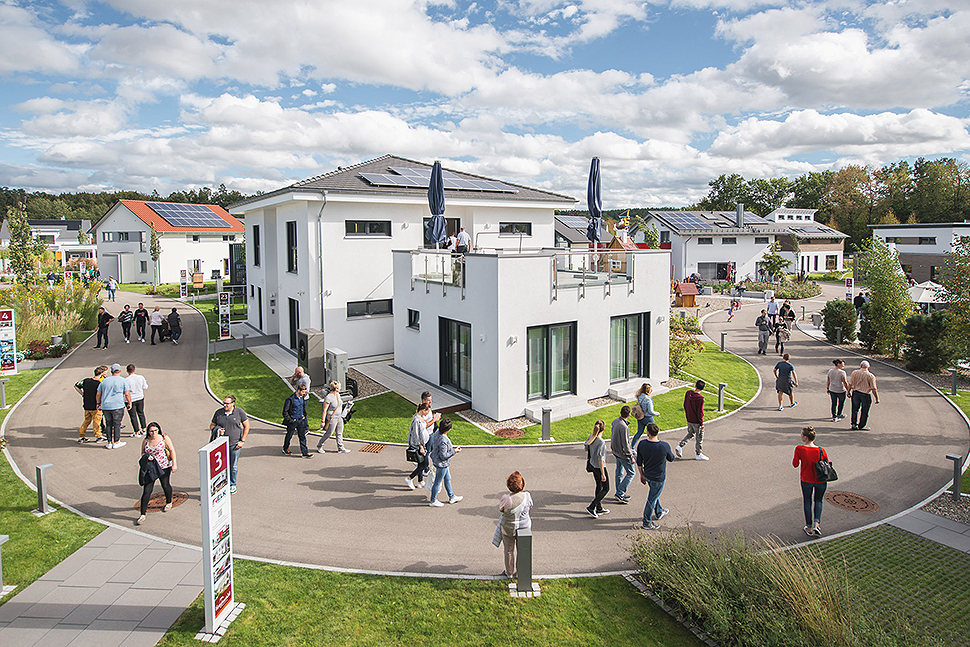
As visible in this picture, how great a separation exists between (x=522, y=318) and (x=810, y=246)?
59.2 meters

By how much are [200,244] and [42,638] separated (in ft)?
162

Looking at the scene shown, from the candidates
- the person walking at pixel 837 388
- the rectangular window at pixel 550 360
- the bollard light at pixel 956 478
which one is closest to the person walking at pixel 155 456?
the rectangular window at pixel 550 360

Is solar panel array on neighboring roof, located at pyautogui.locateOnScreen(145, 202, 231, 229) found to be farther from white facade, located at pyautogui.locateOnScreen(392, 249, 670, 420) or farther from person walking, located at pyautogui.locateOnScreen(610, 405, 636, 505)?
person walking, located at pyautogui.locateOnScreen(610, 405, 636, 505)

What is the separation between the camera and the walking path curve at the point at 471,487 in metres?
8.71

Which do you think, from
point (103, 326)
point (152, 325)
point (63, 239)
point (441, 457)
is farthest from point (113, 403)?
point (63, 239)

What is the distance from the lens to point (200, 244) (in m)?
50.5

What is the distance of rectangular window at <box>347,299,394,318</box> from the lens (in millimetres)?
21609

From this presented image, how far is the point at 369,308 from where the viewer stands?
22.0m

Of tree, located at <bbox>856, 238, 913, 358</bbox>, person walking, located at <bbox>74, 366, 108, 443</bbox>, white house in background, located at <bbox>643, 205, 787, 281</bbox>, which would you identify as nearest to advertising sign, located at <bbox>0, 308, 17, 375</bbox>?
person walking, located at <bbox>74, 366, 108, 443</bbox>

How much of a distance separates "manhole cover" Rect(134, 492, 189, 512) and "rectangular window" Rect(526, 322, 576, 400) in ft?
27.3

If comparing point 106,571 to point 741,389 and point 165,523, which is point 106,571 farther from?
point 741,389

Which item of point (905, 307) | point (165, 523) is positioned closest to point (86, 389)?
point (165, 523)

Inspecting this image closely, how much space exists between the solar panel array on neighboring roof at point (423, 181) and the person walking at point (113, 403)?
38.7 feet

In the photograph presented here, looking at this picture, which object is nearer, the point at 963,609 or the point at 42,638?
the point at 42,638
